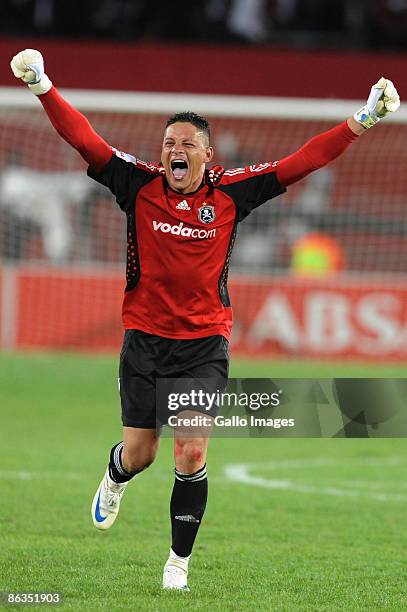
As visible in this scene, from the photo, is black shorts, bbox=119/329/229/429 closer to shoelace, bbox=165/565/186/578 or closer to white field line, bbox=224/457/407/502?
shoelace, bbox=165/565/186/578

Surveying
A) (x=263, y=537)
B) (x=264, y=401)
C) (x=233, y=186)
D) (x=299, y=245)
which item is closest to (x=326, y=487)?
(x=263, y=537)

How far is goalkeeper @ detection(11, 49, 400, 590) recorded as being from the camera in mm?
6715

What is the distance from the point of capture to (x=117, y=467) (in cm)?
718

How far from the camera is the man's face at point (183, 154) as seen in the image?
6707 mm

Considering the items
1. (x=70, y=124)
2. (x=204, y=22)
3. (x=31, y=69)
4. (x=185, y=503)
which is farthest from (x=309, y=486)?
(x=204, y=22)

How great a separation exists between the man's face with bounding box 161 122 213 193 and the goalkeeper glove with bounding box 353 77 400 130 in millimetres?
891

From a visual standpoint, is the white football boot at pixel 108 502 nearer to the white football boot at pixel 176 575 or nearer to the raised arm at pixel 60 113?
the white football boot at pixel 176 575

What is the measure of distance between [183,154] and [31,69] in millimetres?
915

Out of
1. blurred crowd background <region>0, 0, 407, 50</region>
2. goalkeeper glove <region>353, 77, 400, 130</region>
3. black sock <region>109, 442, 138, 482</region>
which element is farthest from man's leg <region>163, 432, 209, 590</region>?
blurred crowd background <region>0, 0, 407, 50</region>

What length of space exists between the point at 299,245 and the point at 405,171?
205 cm

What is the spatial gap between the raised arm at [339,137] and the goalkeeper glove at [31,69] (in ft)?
4.53

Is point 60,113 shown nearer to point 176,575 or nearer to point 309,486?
point 176,575

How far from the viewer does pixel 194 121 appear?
6828 millimetres

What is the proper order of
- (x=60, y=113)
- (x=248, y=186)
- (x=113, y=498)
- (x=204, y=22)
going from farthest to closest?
(x=204, y=22)
(x=113, y=498)
(x=248, y=186)
(x=60, y=113)
